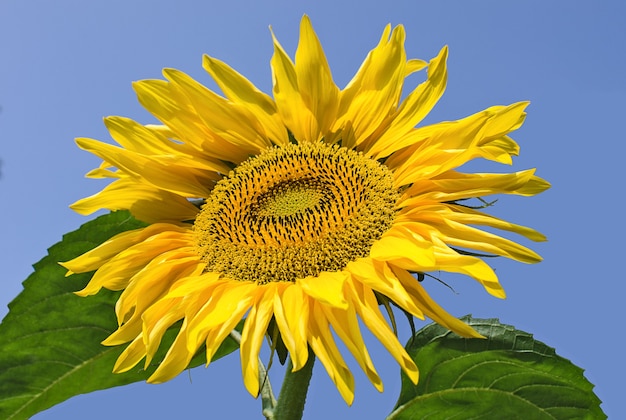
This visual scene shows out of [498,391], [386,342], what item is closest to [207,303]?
[386,342]

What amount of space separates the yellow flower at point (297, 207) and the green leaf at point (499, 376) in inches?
19.2

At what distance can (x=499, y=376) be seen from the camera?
301cm

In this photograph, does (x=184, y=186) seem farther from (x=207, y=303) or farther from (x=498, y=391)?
(x=498, y=391)

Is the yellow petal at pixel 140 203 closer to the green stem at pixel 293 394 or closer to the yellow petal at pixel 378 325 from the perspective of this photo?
the green stem at pixel 293 394

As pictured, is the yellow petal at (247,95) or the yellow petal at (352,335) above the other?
the yellow petal at (247,95)

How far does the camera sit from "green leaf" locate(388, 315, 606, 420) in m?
2.97

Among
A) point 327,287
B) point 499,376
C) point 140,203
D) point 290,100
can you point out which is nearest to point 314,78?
point 290,100

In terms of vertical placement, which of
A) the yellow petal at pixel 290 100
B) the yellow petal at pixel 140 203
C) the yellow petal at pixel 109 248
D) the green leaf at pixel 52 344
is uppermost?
the yellow petal at pixel 290 100

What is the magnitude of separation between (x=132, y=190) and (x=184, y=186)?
204 millimetres

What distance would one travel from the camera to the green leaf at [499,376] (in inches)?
117

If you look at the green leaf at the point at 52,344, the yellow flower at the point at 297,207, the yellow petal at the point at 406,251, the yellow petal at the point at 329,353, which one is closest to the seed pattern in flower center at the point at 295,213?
the yellow flower at the point at 297,207

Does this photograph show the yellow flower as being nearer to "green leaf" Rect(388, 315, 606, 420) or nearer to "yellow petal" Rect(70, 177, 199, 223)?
"yellow petal" Rect(70, 177, 199, 223)

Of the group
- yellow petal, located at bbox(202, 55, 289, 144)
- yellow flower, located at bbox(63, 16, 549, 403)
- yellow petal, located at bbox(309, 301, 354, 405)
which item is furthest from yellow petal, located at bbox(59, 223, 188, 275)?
yellow petal, located at bbox(309, 301, 354, 405)

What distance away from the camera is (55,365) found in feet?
10.5
